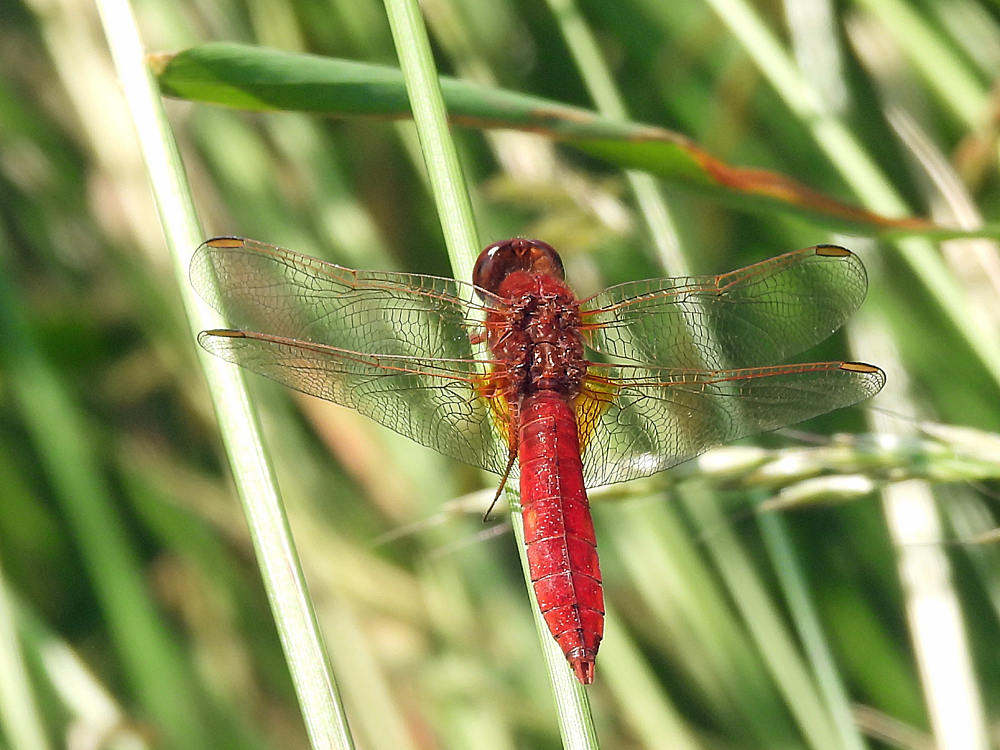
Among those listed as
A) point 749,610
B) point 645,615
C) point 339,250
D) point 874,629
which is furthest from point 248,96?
point 874,629

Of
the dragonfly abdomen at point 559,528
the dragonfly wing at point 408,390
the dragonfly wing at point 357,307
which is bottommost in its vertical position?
the dragonfly abdomen at point 559,528

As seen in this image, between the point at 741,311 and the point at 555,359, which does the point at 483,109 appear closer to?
the point at 555,359

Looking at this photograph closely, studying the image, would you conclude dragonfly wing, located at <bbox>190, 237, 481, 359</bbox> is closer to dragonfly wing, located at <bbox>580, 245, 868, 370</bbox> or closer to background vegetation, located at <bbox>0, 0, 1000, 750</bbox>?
dragonfly wing, located at <bbox>580, 245, 868, 370</bbox>

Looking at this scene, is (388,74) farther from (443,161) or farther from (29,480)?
(29,480)

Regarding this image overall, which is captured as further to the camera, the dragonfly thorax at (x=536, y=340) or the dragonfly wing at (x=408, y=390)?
the dragonfly thorax at (x=536, y=340)

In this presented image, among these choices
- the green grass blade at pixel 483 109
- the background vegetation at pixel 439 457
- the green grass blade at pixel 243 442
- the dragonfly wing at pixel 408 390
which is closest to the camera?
the green grass blade at pixel 243 442

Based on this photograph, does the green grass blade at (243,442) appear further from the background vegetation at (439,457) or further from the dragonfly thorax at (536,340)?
the background vegetation at (439,457)

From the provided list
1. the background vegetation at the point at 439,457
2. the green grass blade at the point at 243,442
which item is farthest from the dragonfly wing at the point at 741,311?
the green grass blade at the point at 243,442
